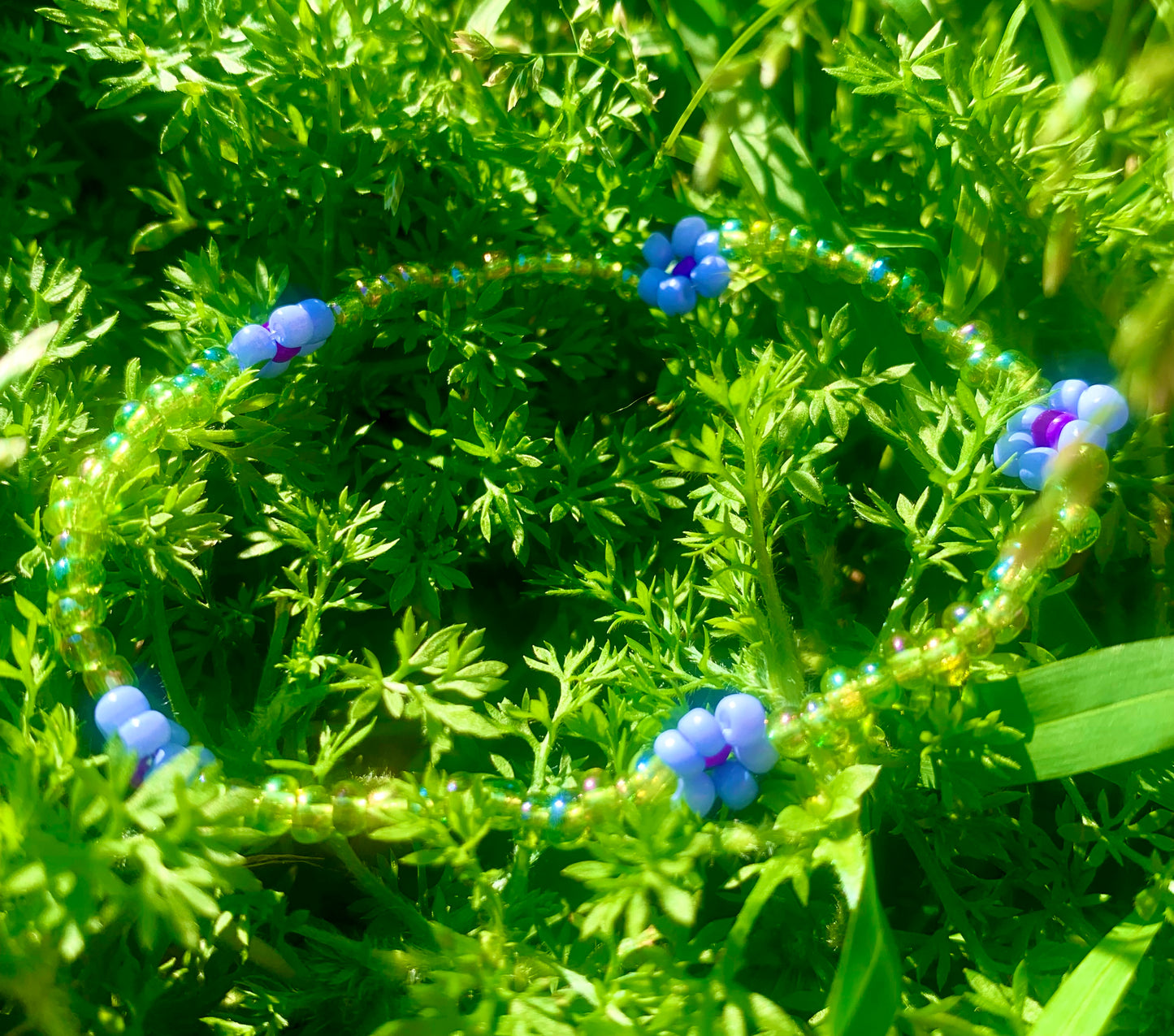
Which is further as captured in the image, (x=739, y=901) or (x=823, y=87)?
(x=823, y=87)

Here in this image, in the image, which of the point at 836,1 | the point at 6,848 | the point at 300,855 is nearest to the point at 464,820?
the point at 300,855

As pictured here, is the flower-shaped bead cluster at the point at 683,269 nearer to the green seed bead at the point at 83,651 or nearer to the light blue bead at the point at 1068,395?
the light blue bead at the point at 1068,395

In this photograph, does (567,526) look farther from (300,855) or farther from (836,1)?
(836,1)

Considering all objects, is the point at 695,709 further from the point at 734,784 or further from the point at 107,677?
the point at 107,677

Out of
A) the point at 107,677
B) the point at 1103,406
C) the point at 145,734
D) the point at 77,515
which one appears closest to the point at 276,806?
the point at 145,734

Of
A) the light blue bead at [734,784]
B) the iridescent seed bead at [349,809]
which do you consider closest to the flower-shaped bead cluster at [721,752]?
the light blue bead at [734,784]
